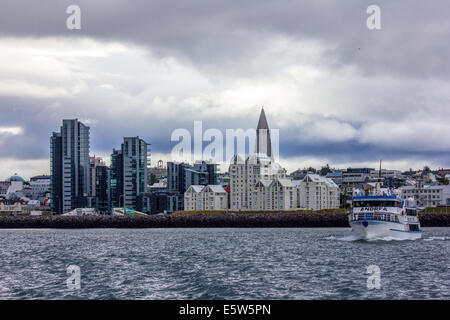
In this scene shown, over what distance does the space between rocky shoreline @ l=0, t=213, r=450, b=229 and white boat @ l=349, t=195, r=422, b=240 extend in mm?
60057

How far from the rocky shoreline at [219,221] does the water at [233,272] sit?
70.8 m

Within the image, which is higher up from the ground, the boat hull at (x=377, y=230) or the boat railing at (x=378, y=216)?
the boat railing at (x=378, y=216)

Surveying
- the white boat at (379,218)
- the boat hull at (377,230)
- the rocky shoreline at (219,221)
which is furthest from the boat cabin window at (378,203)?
the rocky shoreline at (219,221)

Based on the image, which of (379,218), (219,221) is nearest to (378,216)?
(379,218)

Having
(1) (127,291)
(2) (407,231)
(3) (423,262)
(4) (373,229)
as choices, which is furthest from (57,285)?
(2) (407,231)

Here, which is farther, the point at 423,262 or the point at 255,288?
the point at 423,262

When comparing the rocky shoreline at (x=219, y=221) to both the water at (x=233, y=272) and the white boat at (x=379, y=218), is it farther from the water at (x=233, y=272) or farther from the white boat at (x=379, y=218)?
the water at (x=233, y=272)

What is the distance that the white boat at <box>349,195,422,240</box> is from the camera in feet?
277

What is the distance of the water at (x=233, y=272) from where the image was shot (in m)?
42.7

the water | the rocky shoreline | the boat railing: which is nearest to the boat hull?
the boat railing

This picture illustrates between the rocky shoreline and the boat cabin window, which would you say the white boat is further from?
the rocky shoreline
